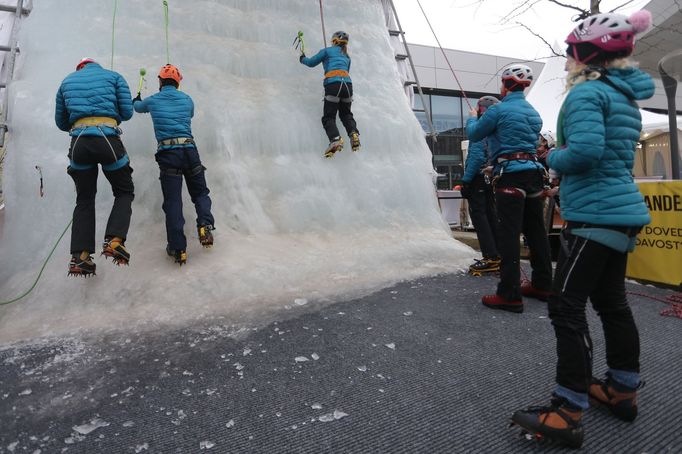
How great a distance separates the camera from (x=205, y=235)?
3686 mm

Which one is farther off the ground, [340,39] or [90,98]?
[340,39]

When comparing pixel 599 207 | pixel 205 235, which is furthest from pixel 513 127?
pixel 205 235

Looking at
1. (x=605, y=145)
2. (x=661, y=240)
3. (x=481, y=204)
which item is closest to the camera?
(x=605, y=145)

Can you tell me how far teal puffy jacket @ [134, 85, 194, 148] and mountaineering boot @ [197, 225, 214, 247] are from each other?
2.79 feet

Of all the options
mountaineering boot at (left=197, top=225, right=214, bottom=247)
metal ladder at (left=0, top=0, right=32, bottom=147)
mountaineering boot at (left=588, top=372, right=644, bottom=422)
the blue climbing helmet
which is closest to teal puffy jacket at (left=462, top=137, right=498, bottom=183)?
the blue climbing helmet

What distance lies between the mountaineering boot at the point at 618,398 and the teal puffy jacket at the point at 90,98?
3.65 m

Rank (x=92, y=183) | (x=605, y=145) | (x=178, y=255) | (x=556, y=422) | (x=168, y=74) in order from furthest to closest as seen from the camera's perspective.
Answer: (x=168, y=74) → (x=178, y=255) → (x=92, y=183) → (x=605, y=145) → (x=556, y=422)

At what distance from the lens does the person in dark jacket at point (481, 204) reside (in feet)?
13.8

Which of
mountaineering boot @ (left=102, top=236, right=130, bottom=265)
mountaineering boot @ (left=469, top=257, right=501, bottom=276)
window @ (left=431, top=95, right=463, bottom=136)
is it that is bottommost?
mountaineering boot @ (left=469, top=257, right=501, bottom=276)

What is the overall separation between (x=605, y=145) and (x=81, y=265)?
3.48 meters

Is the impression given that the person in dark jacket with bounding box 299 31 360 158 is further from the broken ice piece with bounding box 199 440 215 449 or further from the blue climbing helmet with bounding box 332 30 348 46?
the broken ice piece with bounding box 199 440 215 449

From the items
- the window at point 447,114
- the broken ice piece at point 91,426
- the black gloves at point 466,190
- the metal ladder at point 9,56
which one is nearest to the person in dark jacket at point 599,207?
the broken ice piece at point 91,426

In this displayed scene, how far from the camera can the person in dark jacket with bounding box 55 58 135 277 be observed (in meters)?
3.18

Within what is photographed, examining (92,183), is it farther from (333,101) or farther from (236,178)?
(333,101)
